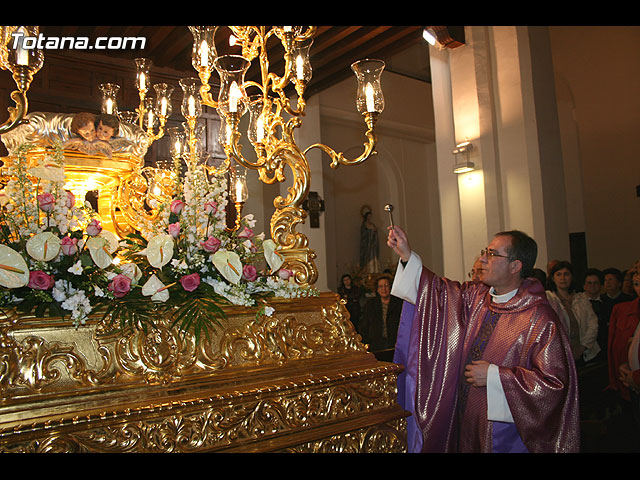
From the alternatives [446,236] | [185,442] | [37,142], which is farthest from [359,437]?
[446,236]

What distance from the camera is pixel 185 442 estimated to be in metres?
1.90

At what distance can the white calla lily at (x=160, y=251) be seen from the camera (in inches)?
86.7

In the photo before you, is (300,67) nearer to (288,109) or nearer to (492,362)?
(288,109)

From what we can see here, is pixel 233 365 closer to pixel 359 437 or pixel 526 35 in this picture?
pixel 359 437

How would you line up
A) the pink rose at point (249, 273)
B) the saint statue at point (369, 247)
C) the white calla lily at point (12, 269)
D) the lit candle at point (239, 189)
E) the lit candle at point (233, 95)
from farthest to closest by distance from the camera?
the saint statue at point (369, 247), the lit candle at point (239, 189), the lit candle at point (233, 95), the pink rose at point (249, 273), the white calla lily at point (12, 269)

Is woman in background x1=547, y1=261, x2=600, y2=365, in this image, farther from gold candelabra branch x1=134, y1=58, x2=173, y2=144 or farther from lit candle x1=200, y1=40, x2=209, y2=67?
lit candle x1=200, y1=40, x2=209, y2=67

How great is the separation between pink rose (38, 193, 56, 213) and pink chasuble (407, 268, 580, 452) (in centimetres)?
185

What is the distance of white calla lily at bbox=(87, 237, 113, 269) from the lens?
2059 mm

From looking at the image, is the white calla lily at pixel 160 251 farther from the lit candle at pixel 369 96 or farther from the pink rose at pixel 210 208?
the lit candle at pixel 369 96

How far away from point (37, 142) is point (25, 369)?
164cm

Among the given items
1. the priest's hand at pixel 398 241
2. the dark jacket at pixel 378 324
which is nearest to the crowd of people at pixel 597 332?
the dark jacket at pixel 378 324

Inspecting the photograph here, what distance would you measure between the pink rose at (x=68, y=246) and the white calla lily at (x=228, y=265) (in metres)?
0.53

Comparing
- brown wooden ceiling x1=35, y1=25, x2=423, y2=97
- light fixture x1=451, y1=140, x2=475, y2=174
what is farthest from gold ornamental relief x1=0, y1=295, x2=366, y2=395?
brown wooden ceiling x1=35, y1=25, x2=423, y2=97

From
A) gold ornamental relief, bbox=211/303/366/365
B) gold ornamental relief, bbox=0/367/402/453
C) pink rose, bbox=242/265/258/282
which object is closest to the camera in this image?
gold ornamental relief, bbox=0/367/402/453
